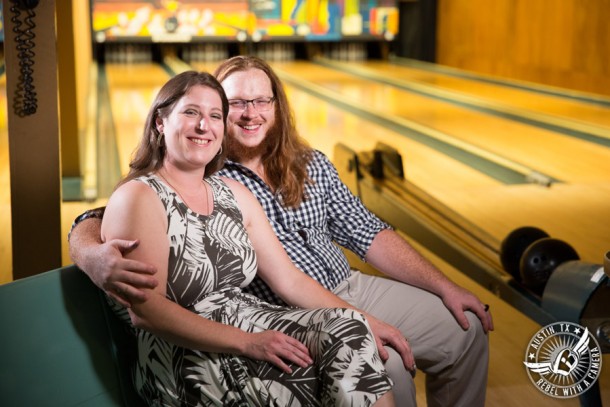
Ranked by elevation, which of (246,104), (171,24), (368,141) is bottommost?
(368,141)

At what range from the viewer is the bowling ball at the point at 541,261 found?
7.43 feet

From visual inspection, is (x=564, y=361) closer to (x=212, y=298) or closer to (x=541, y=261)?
(x=541, y=261)

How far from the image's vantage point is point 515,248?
Answer: 2486 millimetres

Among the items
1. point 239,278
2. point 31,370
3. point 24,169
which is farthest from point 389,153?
point 31,370

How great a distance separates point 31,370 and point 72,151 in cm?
320

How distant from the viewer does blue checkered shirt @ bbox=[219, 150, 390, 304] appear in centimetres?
182

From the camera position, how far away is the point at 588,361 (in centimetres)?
193

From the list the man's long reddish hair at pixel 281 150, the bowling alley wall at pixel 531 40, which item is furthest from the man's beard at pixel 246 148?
the bowling alley wall at pixel 531 40

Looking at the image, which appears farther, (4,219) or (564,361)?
(4,219)

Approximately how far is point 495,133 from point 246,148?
4322mm

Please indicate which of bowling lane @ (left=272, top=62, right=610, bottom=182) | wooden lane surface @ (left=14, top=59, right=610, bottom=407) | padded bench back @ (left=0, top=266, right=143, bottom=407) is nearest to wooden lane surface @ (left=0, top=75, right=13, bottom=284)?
wooden lane surface @ (left=14, top=59, right=610, bottom=407)

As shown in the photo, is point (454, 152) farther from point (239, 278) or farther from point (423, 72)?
point (423, 72)

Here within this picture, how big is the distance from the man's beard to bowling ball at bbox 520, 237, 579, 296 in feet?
2.70

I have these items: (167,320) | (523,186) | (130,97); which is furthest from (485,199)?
(130,97)
